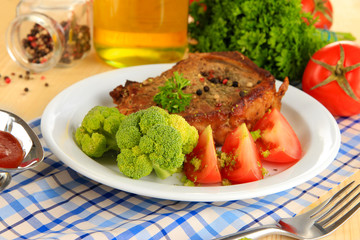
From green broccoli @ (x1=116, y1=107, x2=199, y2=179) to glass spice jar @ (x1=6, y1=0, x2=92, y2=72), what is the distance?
64.4 inches

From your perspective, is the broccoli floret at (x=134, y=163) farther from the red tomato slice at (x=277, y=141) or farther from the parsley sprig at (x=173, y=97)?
the red tomato slice at (x=277, y=141)

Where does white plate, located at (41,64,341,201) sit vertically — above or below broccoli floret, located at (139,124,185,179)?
below

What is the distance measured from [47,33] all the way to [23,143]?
155cm

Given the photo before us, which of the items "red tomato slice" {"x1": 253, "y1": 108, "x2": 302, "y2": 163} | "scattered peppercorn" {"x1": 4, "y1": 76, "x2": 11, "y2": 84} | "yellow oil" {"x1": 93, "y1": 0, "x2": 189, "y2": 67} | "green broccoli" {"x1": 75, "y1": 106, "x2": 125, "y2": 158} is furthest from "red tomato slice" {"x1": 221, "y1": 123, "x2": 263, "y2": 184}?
"scattered peppercorn" {"x1": 4, "y1": 76, "x2": 11, "y2": 84}

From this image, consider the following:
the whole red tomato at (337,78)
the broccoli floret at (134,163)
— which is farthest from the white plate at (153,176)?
Result: the whole red tomato at (337,78)

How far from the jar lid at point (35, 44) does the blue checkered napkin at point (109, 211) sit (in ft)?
4.58

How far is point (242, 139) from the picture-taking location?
2.29 m

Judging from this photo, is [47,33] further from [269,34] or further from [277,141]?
[277,141]

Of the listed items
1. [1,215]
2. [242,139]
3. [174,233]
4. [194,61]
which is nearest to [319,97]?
[194,61]

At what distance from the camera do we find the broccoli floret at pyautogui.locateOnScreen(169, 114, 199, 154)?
2.24 m

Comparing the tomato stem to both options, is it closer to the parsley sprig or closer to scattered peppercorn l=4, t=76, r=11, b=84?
the parsley sprig

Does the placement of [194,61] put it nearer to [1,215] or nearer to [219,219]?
[219,219]

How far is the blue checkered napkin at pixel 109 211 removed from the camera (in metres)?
1.99

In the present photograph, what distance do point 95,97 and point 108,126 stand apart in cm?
73
